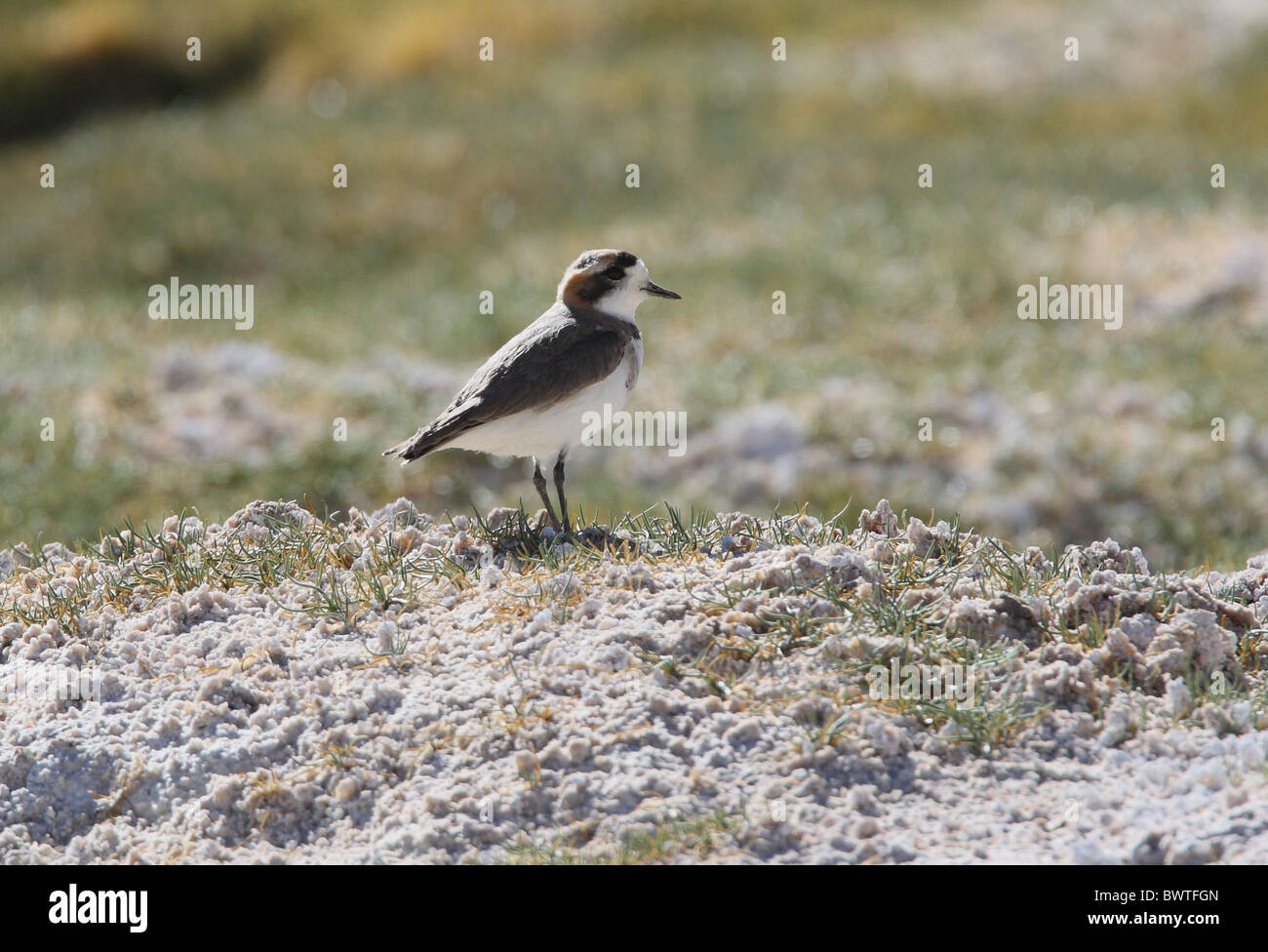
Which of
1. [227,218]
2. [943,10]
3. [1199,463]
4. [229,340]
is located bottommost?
[1199,463]

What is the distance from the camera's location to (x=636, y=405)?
14.9m

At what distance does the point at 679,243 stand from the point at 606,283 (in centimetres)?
1348

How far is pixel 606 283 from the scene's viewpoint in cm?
705

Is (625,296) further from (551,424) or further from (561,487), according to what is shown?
(561,487)

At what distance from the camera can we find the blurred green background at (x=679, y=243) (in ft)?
42.8

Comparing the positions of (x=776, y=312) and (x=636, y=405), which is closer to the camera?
(x=636, y=405)

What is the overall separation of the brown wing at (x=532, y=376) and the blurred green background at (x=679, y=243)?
2.35 meters

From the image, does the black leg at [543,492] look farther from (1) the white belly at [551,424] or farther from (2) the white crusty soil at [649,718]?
(2) the white crusty soil at [649,718]

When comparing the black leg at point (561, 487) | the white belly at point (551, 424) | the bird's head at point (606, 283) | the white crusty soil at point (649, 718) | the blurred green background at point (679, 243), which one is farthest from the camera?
the blurred green background at point (679, 243)

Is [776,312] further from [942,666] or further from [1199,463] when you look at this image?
[942,666]

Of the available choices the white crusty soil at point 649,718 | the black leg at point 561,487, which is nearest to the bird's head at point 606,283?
the black leg at point 561,487

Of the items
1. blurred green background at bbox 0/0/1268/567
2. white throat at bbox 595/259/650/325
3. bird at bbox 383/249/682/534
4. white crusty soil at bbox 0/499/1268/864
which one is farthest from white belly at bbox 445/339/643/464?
blurred green background at bbox 0/0/1268/567
